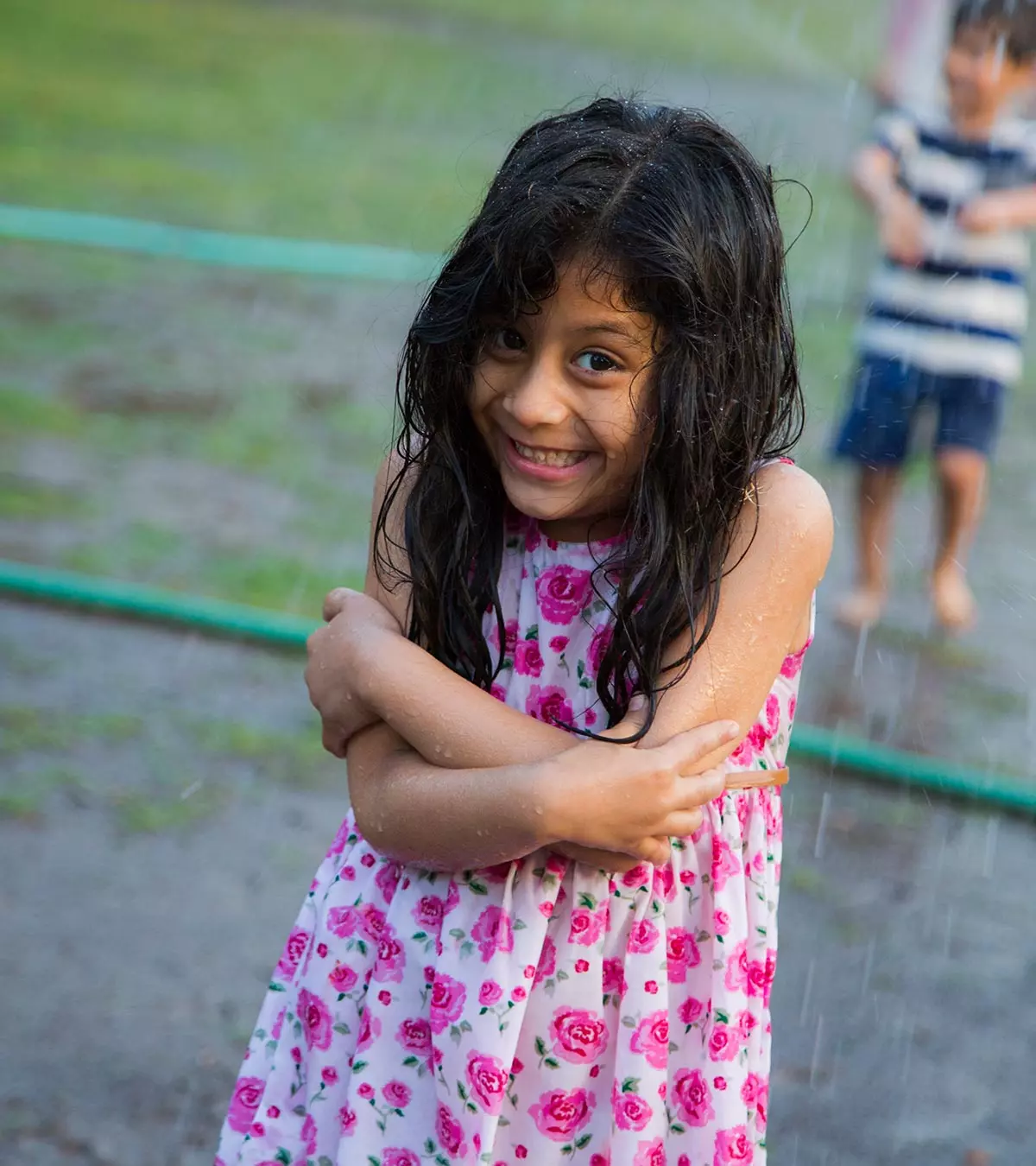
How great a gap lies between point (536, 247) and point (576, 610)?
0.41 metres

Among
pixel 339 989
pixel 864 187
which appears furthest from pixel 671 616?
pixel 864 187

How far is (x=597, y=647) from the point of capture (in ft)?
5.74

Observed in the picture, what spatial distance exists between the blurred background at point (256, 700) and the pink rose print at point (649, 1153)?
81 cm

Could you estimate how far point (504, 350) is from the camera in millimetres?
1633

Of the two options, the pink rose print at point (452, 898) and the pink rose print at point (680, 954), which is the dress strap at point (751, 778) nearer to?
the pink rose print at point (680, 954)

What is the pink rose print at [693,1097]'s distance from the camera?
1.74 m

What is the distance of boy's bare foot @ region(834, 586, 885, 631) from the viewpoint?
13.7ft

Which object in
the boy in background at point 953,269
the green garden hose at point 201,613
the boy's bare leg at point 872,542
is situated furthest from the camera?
the boy's bare leg at point 872,542

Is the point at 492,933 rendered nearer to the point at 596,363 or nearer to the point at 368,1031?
the point at 368,1031

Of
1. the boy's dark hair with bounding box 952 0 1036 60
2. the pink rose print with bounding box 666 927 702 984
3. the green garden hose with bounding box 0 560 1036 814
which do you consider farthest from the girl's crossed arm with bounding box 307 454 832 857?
the boy's dark hair with bounding box 952 0 1036 60

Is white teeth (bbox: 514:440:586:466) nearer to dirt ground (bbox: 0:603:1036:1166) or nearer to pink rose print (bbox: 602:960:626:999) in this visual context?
pink rose print (bbox: 602:960:626:999)

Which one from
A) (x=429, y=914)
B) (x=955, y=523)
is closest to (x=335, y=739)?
(x=429, y=914)

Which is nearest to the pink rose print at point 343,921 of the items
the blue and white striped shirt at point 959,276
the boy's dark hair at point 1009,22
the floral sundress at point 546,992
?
the floral sundress at point 546,992

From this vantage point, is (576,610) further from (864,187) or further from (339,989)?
(864,187)
